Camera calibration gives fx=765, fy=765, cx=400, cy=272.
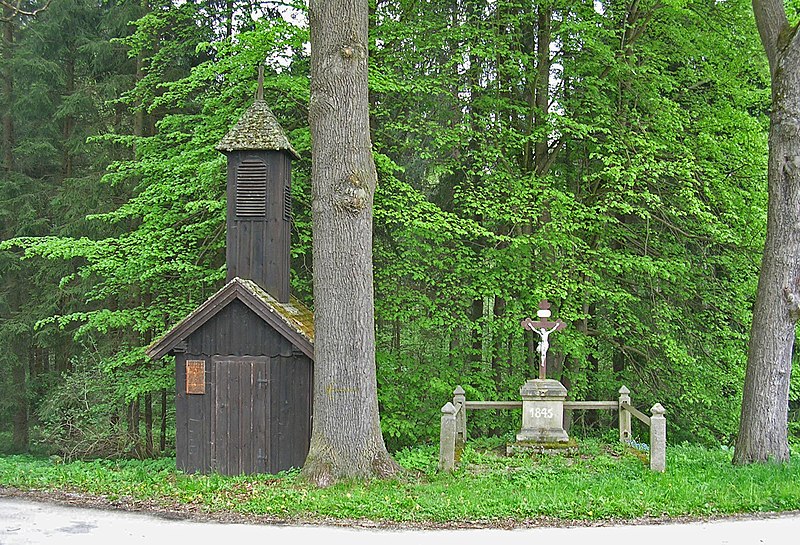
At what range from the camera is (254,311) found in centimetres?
1100

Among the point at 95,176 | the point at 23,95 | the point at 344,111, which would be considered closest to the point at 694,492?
the point at 344,111

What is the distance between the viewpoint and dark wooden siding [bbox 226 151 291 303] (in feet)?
38.1

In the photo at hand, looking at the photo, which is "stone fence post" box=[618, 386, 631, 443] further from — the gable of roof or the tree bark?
the tree bark

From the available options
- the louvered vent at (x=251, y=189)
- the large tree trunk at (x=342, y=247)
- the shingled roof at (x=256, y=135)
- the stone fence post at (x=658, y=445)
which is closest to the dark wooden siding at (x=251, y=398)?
the louvered vent at (x=251, y=189)

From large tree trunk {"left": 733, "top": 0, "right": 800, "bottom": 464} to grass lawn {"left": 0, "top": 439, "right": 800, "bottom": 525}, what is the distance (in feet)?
1.66

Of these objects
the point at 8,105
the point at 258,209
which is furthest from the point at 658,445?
the point at 8,105

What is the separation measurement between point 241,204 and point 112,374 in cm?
540

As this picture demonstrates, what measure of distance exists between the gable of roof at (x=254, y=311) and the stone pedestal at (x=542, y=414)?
336 centimetres

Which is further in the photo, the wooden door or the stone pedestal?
the stone pedestal

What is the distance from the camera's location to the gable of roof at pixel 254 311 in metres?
10.9

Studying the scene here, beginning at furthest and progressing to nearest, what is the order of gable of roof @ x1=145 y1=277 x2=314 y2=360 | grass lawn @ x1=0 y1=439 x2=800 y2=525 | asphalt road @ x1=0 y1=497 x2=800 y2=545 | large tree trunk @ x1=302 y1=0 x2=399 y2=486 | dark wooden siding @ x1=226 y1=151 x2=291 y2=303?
dark wooden siding @ x1=226 y1=151 x2=291 y2=303 < gable of roof @ x1=145 y1=277 x2=314 y2=360 < large tree trunk @ x1=302 y1=0 x2=399 y2=486 < grass lawn @ x1=0 y1=439 x2=800 y2=525 < asphalt road @ x1=0 y1=497 x2=800 y2=545

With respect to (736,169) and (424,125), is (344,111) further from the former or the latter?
(736,169)

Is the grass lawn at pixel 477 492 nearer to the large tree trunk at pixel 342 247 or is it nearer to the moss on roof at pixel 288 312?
the large tree trunk at pixel 342 247

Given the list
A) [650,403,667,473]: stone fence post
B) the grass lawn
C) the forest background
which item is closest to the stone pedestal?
the grass lawn
